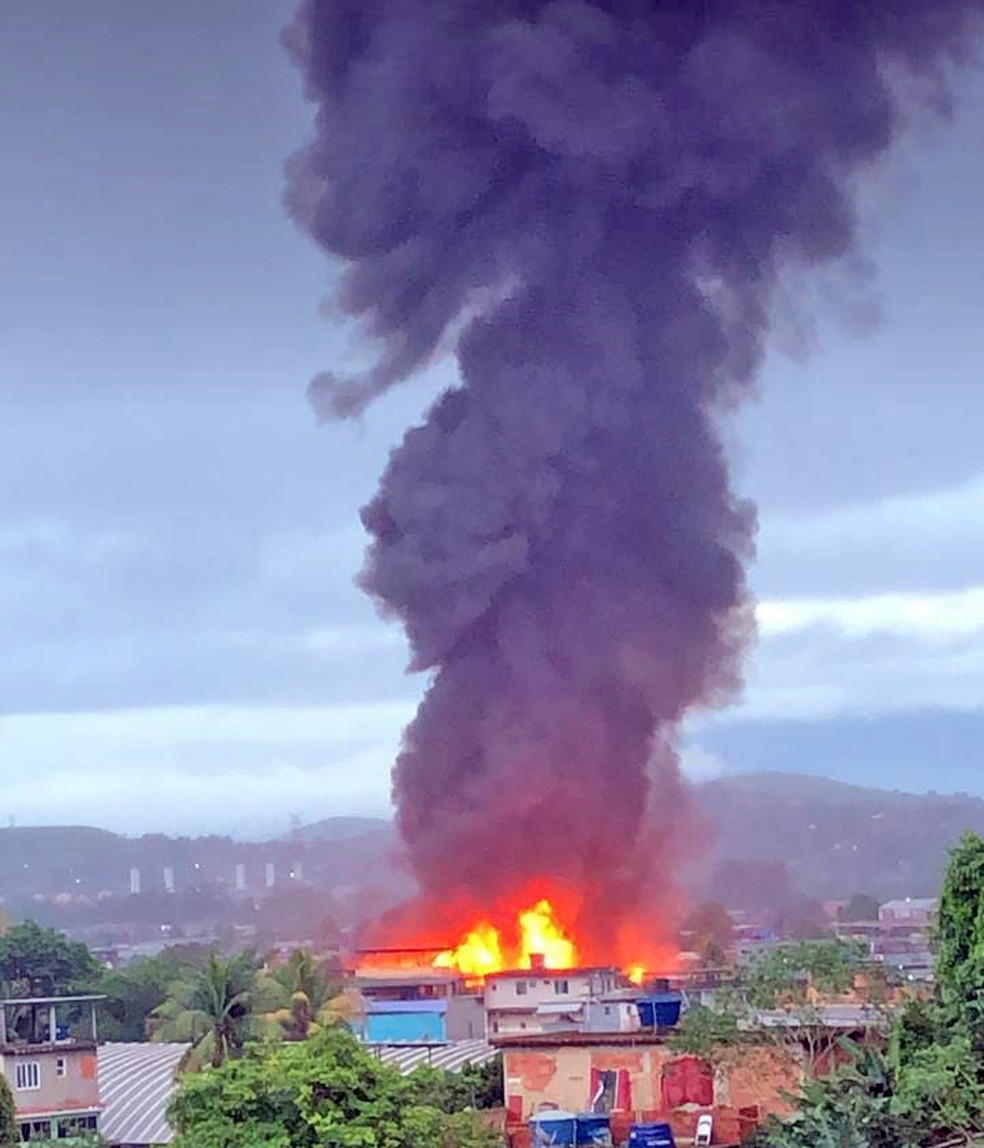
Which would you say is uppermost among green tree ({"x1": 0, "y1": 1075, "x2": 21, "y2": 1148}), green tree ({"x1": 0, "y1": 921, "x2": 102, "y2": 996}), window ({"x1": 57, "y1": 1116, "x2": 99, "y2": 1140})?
green tree ({"x1": 0, "y1": 921, "x2": 102, "y2": 996})

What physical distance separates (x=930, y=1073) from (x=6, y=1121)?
8.83m

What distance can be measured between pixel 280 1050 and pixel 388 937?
81.0 feet

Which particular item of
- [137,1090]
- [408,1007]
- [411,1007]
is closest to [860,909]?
[408,1007]

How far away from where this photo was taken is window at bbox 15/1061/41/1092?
30.1 m

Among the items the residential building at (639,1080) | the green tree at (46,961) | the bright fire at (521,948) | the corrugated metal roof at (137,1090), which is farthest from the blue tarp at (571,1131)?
the green tree at (46,961)

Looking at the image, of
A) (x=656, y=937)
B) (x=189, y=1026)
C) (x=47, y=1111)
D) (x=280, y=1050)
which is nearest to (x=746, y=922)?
(x=656, y=937)

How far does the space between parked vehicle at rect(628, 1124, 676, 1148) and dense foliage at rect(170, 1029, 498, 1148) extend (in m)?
1.53

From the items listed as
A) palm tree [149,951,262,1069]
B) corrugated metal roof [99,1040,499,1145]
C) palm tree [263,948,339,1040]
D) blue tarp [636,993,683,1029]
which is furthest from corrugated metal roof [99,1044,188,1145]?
blue tarp [636,993,683,1029]

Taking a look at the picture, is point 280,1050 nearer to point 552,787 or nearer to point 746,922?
point 552,787

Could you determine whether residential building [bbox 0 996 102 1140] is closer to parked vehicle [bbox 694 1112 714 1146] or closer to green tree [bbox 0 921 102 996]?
parked vehicle [bbox 694 1112 714 1146]

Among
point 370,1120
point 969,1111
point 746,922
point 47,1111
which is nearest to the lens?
point 969,1111

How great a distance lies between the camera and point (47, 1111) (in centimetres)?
3034

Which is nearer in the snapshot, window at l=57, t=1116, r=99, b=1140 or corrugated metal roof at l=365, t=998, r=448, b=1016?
window at l=57, t=1116, r=99, b=1140

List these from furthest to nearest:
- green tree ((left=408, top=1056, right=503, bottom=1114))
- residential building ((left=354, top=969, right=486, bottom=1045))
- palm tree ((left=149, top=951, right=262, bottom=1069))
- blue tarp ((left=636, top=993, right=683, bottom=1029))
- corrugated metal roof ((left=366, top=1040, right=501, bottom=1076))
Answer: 1. residential building ((left=354, top=969, right=486, bottom=1045))
2. palm tree ((left=149, top=951, right=262, bottom=1069))
3. corrugated metal roof ((left=366, top=1040, right=501, bottom=1076))
4. blue tarp ((left=636, top=993, right=683, bottom=1029))
5. green tree ((left=408, top=1056, right=503, bottom=1114))
